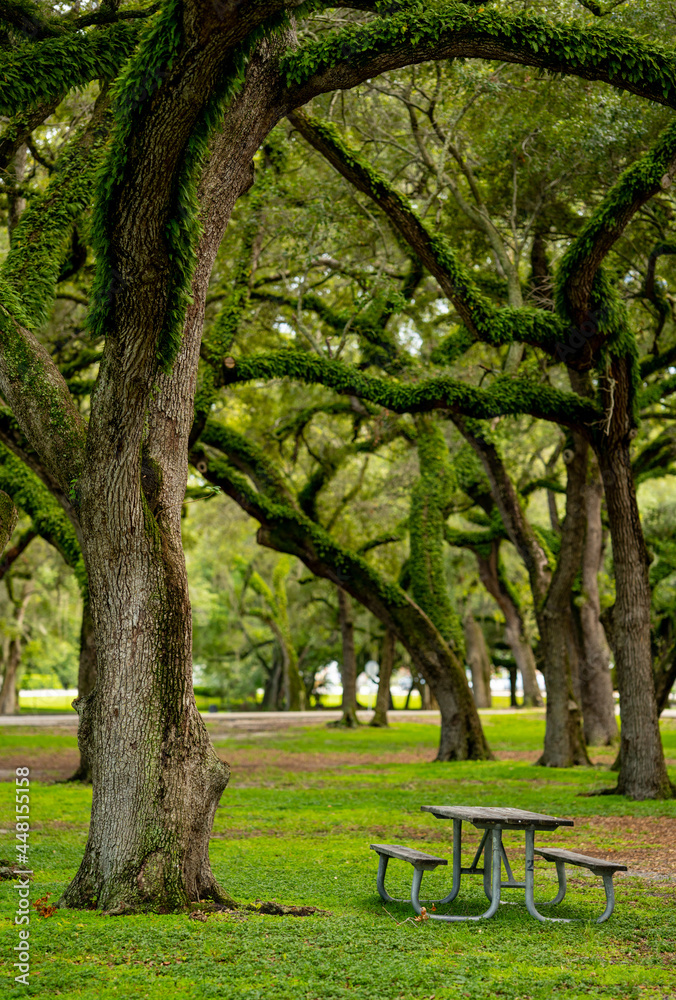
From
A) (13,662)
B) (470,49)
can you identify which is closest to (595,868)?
(470,49)

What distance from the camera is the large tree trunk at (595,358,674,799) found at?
39.0ft

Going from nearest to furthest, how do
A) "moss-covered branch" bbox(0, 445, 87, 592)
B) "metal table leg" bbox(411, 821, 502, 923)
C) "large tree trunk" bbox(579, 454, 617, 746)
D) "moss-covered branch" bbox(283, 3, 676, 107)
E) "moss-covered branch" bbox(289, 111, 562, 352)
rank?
"metal table leg" bbox(411, 821, 502, 923)
"moss-covered branch" bbox(283, 3, 676, 107)
"moss-covered branch" bbox(289, 111, 562, 352)
"moss-covered branch" bbox(0, 445, 87, 592)
"large tree trunk" bbox(579, 454, 617, 746)

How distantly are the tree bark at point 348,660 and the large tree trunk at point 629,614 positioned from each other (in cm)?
1492

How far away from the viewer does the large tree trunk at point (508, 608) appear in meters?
22.8

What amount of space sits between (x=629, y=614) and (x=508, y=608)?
13.5 m

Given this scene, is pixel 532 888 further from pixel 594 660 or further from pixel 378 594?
pixel 594 660

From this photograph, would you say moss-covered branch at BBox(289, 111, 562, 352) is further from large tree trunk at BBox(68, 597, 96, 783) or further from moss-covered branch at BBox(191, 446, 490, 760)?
large tree trunk at BBox(68, 597, 96, 783)

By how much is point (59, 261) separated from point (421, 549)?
36.2ft

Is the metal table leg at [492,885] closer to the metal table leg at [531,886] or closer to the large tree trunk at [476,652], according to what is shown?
the metal table leg at [531,886]

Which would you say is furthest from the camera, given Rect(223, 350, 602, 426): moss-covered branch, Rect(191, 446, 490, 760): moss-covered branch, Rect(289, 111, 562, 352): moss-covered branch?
Rect(191, 446, 490, 760): moss-covered branch

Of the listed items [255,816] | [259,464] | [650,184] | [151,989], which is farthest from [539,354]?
[151,989]

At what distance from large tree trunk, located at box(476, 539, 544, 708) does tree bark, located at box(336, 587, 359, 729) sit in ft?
13.7

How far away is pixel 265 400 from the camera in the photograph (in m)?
21.7

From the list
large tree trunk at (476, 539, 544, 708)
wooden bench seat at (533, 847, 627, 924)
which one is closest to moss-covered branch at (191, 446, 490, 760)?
large tree trunk at (476, 539, 544, 708)
